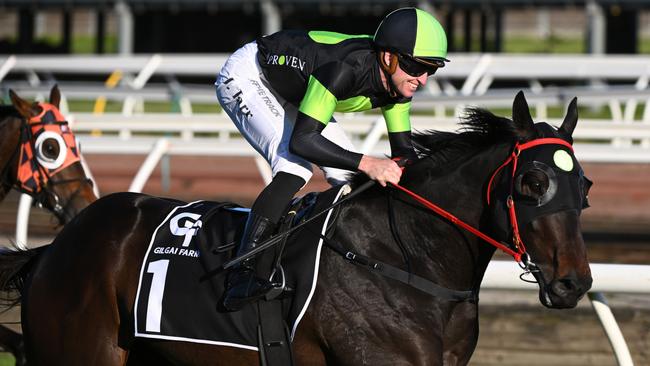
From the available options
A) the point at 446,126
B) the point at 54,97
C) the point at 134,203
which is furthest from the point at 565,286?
the point at 446,126

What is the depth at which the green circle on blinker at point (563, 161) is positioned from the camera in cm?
362

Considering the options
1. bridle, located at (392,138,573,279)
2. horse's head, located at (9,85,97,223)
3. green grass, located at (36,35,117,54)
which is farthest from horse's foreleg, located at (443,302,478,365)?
green grass, located at (36,35,117,54)

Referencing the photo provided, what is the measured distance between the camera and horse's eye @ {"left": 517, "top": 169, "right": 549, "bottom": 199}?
3584 mm

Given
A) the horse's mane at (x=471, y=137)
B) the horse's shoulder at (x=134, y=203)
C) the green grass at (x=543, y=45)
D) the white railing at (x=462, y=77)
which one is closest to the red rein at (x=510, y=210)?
the horse's mane at (x=471, y=137)

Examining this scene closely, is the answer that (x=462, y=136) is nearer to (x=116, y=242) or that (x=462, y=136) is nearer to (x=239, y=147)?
(x=116, y=242)

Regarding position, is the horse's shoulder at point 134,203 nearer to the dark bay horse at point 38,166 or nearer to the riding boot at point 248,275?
the riding boot at point 248,275

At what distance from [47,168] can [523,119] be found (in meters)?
3.22

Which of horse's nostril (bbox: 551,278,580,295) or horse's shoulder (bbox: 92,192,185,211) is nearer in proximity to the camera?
horse's nostril (bbox: 551,278,580,295)

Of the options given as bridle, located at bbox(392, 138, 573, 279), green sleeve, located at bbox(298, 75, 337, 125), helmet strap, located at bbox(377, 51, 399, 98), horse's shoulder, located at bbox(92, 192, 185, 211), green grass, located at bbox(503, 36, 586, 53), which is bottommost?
green grass, located at bbox(503, 36, 586, 53)

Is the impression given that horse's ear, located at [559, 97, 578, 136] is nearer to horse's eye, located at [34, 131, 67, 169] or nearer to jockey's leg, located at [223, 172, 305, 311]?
jockey's leg, located at [223, 172, 305, 311]

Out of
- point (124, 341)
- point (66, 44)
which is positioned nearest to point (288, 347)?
point (124, 341)

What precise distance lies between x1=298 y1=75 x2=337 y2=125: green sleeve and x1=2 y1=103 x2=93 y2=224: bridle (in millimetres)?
2643

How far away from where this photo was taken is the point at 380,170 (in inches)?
150

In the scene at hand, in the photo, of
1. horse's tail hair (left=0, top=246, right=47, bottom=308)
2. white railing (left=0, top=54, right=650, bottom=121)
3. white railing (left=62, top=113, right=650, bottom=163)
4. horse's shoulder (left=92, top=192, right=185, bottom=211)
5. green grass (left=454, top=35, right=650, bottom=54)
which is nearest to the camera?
horse's shoulder (left=92, top=192, right=185, bottom=211)
